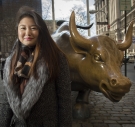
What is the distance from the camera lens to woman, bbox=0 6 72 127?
1.49 m

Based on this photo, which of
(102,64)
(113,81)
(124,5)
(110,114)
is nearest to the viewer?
(113,81)

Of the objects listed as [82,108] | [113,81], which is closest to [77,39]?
[113,81]

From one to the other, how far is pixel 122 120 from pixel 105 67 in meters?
1.65

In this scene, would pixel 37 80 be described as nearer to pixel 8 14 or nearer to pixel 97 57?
pixel 97 57

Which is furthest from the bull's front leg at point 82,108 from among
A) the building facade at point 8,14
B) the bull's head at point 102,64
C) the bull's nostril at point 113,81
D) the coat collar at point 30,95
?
the building facade at point 8,14

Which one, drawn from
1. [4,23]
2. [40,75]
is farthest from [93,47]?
[4,23]

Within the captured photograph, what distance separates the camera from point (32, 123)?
157 cm

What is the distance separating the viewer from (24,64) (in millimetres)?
1580

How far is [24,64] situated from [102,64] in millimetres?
1720

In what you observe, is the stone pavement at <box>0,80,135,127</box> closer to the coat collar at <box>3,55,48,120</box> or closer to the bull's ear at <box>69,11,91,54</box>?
the bull's ear at <box>69,11,91,54</box>

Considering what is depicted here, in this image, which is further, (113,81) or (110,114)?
(110,114)

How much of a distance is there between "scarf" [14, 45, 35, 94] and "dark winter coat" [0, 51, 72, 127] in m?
0.07

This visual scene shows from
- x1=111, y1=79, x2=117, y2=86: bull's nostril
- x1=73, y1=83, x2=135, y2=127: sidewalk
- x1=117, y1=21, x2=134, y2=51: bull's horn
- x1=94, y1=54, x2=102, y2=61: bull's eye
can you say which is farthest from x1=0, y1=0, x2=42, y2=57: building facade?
x1=111, y1=79, x2=117, y2=86: bull's nostril

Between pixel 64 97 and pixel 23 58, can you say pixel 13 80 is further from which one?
pixel 64 97
